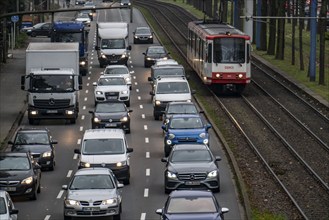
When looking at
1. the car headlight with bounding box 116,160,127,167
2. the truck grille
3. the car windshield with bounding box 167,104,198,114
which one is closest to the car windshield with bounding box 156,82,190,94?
the truck grille

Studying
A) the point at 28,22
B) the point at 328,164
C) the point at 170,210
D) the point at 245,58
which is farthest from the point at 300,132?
the point at 28,22

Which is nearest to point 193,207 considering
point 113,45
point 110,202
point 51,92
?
point 110,202

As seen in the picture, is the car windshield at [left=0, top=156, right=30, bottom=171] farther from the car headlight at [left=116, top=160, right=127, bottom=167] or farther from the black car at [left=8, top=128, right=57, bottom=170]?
the black car at [left=8, top=128, right=57, bottom=170]

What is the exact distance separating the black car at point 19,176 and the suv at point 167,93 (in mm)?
19580

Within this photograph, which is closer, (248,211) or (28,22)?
(248,211)

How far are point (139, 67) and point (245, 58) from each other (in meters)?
20.1

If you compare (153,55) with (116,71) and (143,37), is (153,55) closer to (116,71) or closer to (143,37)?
(116,71)

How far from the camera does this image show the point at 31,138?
40938 millimetres

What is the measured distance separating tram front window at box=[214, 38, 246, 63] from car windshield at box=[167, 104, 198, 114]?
12.3m

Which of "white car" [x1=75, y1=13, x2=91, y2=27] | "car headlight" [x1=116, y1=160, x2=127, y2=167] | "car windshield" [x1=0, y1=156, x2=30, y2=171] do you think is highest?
"car windshield" [x1=0, y1=156, x2=30, y2=171]

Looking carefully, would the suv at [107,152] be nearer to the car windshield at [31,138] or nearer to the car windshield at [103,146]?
the car windshield at [103,146]

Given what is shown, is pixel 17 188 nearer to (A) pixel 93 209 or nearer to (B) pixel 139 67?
(A) pixel 93 209

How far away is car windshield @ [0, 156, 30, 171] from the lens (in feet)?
112

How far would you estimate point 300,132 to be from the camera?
162 feet
